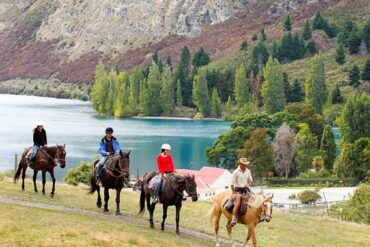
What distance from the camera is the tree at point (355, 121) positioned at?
87000 mm

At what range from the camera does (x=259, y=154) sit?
78.7m

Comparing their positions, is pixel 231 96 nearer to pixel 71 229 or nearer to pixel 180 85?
pixel 180 85

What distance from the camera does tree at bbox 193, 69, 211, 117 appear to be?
158m

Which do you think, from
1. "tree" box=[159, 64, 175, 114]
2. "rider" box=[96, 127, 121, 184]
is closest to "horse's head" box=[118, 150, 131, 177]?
"rider" box=[96, 127, 121, 184]

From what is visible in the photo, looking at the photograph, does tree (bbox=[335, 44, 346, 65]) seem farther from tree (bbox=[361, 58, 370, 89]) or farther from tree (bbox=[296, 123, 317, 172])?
tree (bbox=[296, 123, 317, 172])

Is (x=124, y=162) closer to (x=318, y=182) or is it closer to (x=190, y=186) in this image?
(x=190, y=186)

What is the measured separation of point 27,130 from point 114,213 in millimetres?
99443

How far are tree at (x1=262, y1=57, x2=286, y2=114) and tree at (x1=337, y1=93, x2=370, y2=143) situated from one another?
53049mm

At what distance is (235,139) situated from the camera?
86.7m

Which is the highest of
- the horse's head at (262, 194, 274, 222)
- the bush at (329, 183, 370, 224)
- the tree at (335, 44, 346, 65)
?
the tree at (335, 44, 346, 65)

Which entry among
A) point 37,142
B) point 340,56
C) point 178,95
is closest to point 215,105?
point 178,95

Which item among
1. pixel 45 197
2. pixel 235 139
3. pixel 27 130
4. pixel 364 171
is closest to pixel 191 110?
pixel 27 130

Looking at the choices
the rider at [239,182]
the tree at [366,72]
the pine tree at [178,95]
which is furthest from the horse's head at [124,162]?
the pine tree at [178,95]

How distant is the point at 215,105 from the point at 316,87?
29468 millimetres
